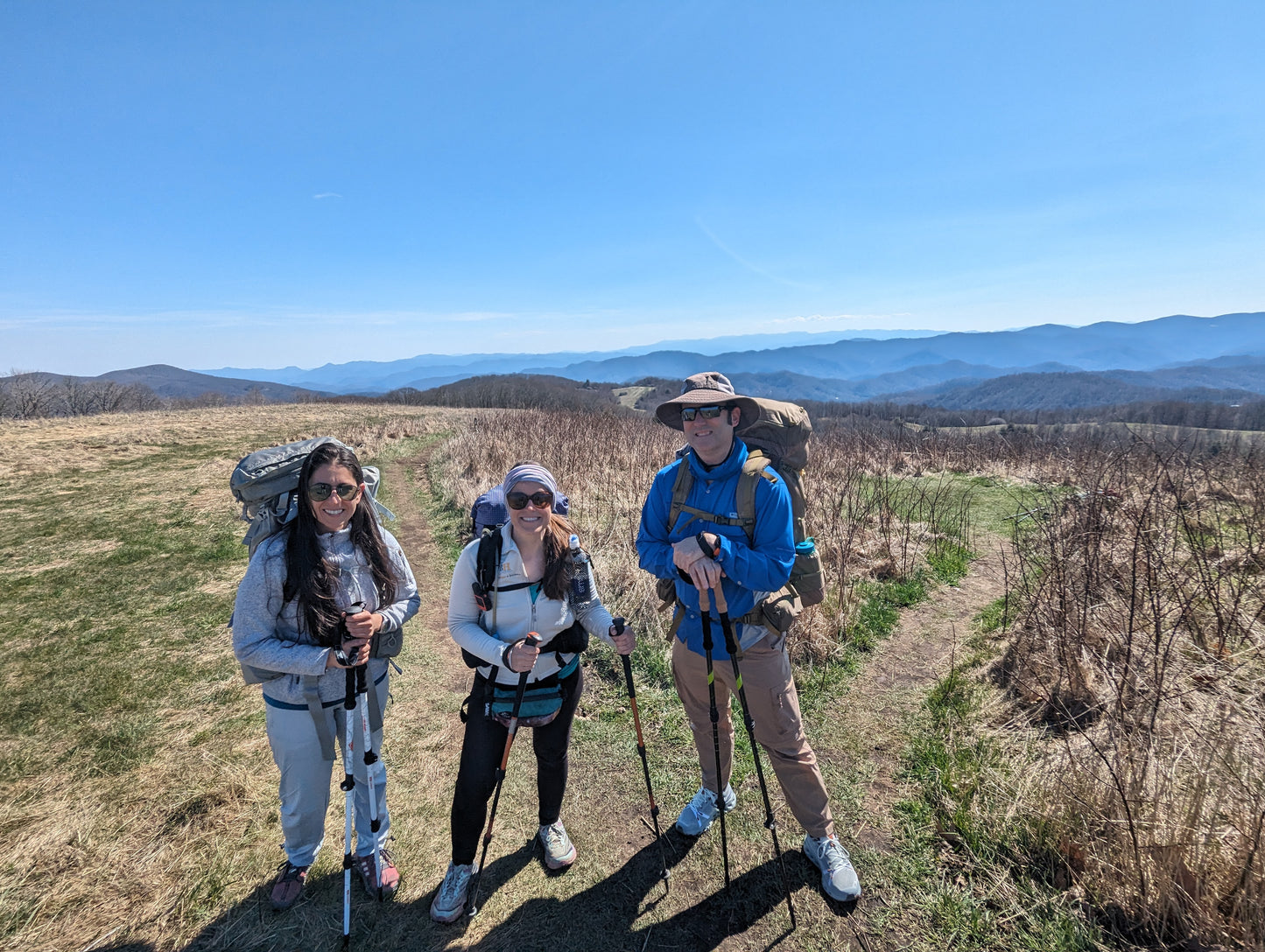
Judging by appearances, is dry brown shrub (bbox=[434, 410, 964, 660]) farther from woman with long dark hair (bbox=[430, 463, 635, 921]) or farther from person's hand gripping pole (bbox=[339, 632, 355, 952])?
person's hand gripping pole (bbox=[339, 632, 355, 952])

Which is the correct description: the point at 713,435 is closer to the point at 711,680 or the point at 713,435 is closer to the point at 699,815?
the point at 711,680

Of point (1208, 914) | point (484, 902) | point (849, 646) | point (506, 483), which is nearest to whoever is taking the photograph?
point (1208, 914)

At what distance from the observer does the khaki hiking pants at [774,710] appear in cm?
255

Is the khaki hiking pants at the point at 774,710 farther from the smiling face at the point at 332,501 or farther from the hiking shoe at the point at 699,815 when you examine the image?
the smiling face at the point at 332,501

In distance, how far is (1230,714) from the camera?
9.49ft

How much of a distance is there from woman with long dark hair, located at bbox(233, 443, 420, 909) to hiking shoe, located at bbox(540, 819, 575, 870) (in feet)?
2.72

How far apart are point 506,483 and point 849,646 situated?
4.14 metres

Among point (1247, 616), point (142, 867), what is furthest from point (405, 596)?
point (1247, 616)

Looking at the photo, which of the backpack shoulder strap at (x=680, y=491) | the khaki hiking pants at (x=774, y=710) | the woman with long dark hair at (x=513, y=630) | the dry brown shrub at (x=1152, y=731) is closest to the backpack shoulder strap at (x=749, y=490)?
the backpack shoulder strap at (x=680, y=491)

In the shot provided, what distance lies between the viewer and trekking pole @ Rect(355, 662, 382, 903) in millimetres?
2492

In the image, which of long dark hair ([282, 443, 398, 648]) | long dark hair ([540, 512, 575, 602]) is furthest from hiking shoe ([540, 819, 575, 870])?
long dark hair ([282, 443, 398, 648])

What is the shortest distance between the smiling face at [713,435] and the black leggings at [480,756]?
4.43ft

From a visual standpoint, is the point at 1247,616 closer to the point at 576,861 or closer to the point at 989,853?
the point at 989,853

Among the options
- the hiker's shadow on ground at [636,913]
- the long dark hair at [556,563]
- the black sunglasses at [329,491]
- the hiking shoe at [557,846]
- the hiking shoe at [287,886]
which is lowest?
the hiker's shadow on ground at [636,913]
